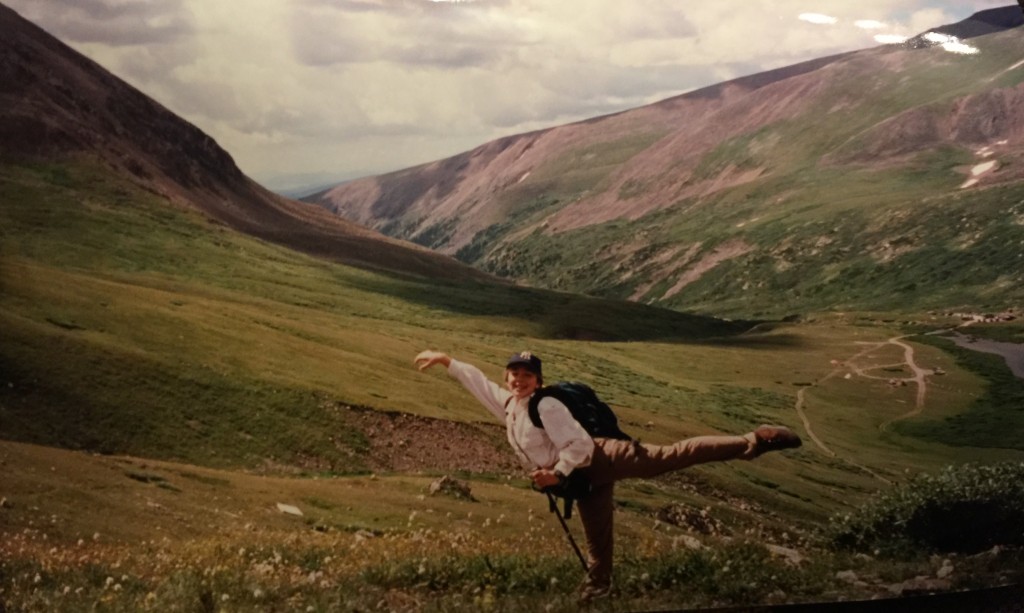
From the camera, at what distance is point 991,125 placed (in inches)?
4707

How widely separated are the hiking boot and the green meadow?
8.29ft

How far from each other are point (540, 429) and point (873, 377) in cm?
806

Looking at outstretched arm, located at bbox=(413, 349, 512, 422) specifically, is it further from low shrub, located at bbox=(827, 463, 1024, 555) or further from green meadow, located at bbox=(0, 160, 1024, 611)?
low shrub, located at bbox=(827, 463, 1024, 555)

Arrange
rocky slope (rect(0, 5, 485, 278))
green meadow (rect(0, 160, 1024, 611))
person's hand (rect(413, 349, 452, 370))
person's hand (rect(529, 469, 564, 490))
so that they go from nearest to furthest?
person's hand (rect(529, 469, 564, 490)), person's hand (rect(413, 349, 452, 370)), green meadow (rect(0, 160, 1024, 611)), rocky slope (rect(0, 5, 485, 278))

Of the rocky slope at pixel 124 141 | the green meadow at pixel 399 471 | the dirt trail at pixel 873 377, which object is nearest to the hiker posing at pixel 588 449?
the green meadow at pixel 399 471

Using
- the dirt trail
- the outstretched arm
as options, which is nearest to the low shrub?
the dirt trail

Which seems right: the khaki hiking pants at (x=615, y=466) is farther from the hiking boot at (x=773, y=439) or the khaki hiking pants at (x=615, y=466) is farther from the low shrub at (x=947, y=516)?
the low shrub at (x=947, y=516)

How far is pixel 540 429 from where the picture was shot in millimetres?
10680

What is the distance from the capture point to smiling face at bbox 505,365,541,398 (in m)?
10.9

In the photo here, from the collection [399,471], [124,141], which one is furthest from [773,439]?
[124,141]

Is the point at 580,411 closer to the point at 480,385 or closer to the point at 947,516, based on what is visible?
the point at 480,385

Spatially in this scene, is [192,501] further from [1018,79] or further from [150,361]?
[1018,79]

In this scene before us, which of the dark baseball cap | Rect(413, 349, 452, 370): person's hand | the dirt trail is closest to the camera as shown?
the dark baseball cap

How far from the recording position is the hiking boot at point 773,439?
9.66m
